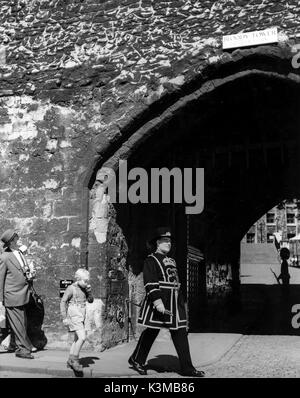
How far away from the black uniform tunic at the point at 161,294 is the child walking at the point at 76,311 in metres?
0.60

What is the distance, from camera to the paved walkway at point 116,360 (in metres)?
6.03

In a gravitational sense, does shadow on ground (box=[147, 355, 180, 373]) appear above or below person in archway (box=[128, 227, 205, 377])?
below

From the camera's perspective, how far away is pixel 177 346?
5836 mm

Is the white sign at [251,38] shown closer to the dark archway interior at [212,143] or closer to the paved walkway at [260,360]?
the dark archway interior at [212,143]

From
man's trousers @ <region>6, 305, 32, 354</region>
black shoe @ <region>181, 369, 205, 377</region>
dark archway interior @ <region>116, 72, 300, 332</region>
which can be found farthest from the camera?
dark archway interior @ <region>116, 72, 300, 332</region>

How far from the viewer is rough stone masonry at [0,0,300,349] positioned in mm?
7680

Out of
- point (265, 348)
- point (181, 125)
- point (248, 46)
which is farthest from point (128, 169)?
point (265, 348)

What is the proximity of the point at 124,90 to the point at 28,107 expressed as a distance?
1434 millimetres

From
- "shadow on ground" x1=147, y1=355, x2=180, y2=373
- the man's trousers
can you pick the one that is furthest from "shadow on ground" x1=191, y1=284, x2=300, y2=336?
the man's trousers

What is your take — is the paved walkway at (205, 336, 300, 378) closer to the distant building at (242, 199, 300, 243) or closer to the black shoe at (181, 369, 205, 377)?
the black shoe at (181, 369, 205, 377)

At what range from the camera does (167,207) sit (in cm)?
928

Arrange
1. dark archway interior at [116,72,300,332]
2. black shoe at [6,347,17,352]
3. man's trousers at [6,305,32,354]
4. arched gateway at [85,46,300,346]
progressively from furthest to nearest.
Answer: dark archway interior at [116,72,300,332], arched gateway at [85,46,300,346], black shoe at [6,347,17,352], man's trousers at [6,305,32,354]

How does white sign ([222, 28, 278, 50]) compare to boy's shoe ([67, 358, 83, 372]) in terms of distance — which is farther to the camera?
white sign ([222, 28, 278, 50])
